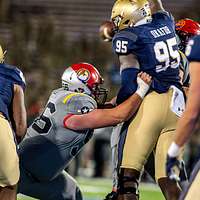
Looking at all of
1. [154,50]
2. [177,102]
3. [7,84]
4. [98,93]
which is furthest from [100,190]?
[7,84]

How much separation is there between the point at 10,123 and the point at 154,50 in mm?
878

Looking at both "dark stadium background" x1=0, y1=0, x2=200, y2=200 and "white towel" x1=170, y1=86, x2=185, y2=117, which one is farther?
"dark stadium background" x1=0, y1=0, x2=200, y2=200

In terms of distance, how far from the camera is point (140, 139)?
4316 millimetres

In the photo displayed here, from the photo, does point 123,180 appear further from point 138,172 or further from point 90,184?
point 90,184

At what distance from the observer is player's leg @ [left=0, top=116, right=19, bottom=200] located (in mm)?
4070

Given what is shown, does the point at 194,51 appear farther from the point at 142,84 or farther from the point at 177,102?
the point at 177,102

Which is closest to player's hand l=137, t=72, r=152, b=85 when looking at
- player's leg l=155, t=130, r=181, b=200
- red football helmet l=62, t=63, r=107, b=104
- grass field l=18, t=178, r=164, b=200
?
player's leg l=155, t=130, r=181, b=200

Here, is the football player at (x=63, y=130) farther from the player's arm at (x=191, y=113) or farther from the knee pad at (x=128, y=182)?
the player's arm at (x=191, y=113)

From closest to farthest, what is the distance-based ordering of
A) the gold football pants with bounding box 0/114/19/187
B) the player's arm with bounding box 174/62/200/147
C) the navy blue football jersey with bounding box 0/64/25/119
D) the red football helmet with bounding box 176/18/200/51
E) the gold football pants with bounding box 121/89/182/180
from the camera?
the player's arm with bounding box 174/62/200/147 < the gold football pants with bounding box 0/114/19/187 < the navy blue football jersey with bounding box 0/64/25/119 < the gold football pants with bounding box 121/89/182/180 < the red football helmet with bounding box 176/18/200/51

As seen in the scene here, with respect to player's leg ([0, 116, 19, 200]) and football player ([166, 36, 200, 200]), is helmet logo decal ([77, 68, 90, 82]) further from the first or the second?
football player ([166, 36, 200, 200])

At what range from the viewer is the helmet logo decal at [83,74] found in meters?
4.67

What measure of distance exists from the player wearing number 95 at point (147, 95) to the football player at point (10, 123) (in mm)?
553

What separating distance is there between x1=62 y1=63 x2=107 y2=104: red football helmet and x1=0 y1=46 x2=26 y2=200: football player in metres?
0.47

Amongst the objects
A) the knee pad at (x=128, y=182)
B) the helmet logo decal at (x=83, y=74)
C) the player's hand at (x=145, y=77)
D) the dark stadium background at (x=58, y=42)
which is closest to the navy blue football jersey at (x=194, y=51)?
the player's hand at (x=145, y=77)
